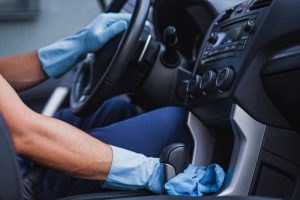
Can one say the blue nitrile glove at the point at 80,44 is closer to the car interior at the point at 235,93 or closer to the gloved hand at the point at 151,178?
the car interior at the point at 235,93

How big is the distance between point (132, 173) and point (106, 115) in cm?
54

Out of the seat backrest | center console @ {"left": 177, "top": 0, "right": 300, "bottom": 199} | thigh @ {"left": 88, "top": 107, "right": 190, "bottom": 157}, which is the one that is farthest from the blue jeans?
the seat backrest

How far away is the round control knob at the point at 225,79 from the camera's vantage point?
103cm

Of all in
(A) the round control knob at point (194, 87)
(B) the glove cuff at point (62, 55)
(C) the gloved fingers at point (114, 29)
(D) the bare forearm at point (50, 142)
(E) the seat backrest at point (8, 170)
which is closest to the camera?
(E) the seat backrest at point (8, 170)

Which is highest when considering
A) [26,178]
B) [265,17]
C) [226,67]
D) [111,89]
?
[265,17]

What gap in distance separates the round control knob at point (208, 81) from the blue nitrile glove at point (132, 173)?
0.20 meters

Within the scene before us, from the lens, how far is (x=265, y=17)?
102cm

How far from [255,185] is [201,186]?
11 cm

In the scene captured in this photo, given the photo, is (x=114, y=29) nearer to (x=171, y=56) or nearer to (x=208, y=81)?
(x=171, y=56)

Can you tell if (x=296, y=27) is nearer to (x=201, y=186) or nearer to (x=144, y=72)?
(x=201, y=186)

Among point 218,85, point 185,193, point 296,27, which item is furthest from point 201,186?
point 296,27

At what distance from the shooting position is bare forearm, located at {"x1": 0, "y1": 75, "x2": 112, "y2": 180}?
2.93 feet

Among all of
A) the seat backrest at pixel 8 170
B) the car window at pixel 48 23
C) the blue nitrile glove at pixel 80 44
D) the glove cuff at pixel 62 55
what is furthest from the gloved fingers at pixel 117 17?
the car window at pixel 48 23

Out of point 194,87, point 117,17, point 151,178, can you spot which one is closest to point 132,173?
point 151,178
